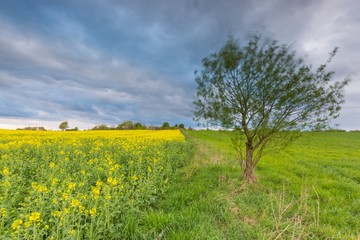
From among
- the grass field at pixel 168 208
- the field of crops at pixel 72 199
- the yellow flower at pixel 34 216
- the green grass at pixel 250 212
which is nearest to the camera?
the yellow flower at pixel 34 216

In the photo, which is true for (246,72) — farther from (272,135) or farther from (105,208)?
(105,208)

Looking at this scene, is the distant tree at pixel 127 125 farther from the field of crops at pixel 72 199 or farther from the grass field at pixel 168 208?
the grass field at pixel 168 208

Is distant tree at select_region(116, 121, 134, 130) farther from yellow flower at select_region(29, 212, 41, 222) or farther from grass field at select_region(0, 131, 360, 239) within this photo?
yellow flower at select_region(29, 212, 41, 222)

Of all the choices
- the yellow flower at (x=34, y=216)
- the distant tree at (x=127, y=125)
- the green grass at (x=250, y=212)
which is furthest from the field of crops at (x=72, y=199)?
→ the distant tree at (x=127, y=125)

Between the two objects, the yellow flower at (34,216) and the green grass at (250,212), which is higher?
the yellow flower at (34,216)

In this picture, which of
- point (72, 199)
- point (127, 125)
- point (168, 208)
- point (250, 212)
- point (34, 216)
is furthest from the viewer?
point (127, 125)

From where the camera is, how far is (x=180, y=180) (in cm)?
863

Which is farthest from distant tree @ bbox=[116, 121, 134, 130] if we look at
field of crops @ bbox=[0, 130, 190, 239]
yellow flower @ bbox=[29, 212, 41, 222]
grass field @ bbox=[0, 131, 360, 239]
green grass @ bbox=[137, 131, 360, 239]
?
yellow flower @ bbox=[29, 212, 41, 222]

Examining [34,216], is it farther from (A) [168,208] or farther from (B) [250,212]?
(B) [250,212]

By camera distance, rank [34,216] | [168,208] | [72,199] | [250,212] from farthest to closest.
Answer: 1. [168,208]
2. [250,212]
3. [72,199]
4. [34,216]

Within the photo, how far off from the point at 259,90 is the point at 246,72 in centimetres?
76

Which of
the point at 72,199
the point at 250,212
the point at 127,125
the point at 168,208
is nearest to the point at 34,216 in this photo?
the point at 72,199

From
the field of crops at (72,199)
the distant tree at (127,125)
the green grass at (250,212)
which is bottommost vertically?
the green grass at (250,212)

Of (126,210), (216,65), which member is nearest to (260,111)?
(216,65)
